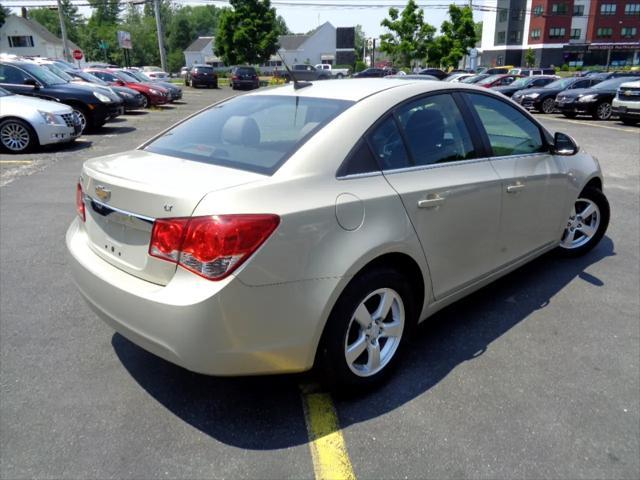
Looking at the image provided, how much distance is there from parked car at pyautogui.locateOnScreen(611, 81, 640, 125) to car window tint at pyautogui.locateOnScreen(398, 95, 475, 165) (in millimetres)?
15358

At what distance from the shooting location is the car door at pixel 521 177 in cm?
359

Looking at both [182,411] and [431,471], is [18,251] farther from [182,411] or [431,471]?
[431,471]

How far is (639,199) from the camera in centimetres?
734

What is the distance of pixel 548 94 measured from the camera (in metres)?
21.0

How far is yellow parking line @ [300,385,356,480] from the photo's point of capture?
92.7 inches

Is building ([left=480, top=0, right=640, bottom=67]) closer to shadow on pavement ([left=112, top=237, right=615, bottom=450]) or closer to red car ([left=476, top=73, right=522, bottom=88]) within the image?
red car ([left=476, top=73, right=522, bottom=88])

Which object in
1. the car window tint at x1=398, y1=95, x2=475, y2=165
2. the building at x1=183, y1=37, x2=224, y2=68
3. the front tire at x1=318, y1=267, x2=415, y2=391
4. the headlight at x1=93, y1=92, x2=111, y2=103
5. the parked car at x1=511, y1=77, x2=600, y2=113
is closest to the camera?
the front tire at x1=318, y1=267, x2=415, y2=391

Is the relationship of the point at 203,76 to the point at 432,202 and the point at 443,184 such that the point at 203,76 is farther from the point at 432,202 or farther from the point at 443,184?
the point at 432,202

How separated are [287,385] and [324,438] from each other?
1.63 feet

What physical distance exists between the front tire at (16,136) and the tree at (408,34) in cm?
4524

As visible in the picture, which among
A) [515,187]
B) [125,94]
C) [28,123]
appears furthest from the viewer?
[125,94]

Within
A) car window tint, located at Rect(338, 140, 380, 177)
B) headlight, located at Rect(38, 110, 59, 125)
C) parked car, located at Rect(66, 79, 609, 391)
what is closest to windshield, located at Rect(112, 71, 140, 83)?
headlight, located at Rect(38, 110, 59, 125)

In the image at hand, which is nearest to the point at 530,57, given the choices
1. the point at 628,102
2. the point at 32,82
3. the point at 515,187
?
the point at 628,102

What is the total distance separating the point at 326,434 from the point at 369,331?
0.58 metres
